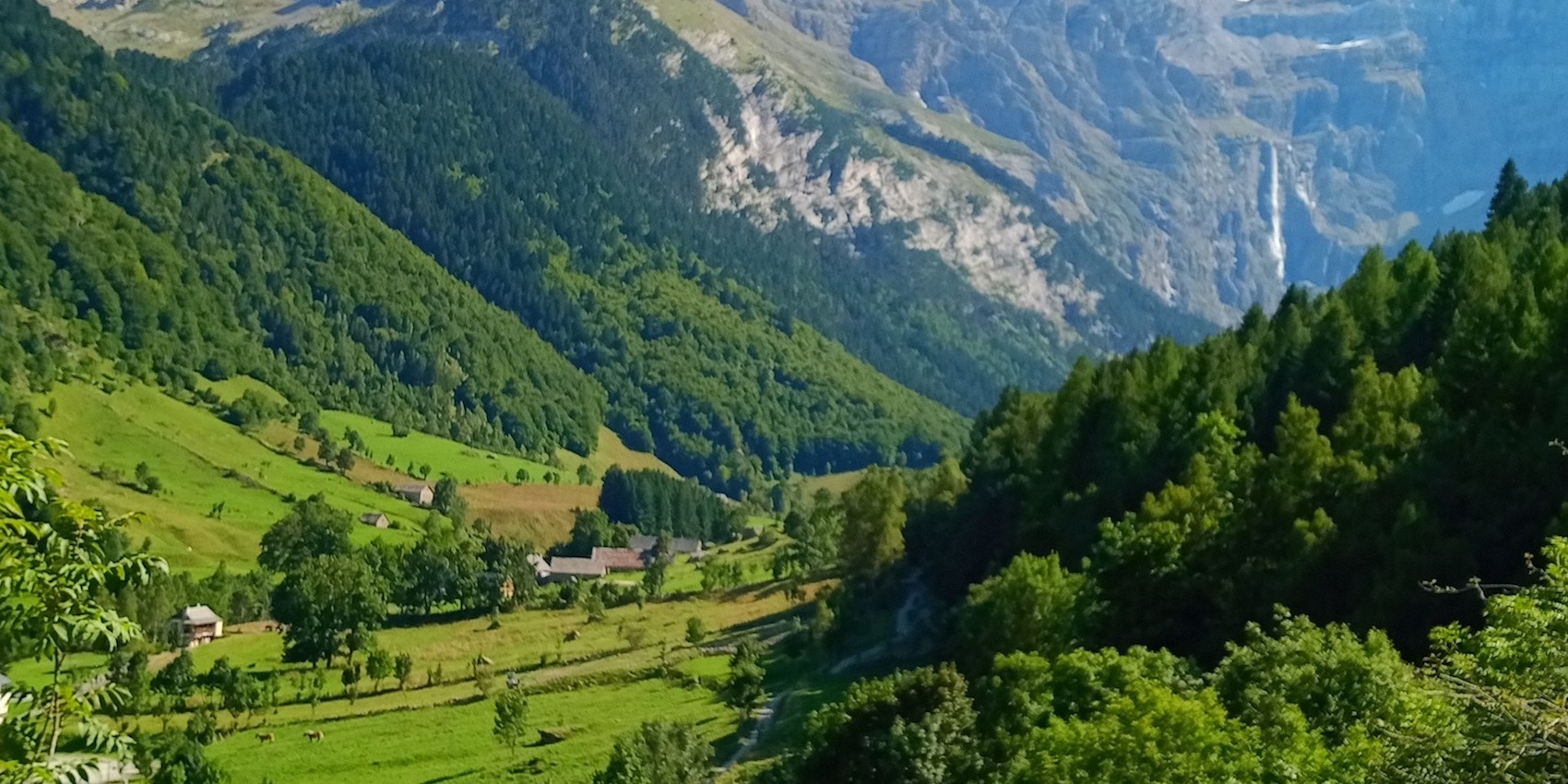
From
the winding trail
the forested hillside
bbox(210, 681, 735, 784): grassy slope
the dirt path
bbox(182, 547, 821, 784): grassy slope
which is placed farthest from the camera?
bbox(182, 547, 821, 784): grassy slope

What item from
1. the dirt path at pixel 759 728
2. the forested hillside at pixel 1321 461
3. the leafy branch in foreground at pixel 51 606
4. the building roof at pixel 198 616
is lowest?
the building roof at pixel 198 616

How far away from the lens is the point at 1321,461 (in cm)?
6706

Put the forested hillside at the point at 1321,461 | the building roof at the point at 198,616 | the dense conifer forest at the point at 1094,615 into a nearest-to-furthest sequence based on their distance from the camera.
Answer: the dense conifer forest at the point at 1094,615 → the forested hillside at the point at 1321,461 → the building roof at the point at 198,616

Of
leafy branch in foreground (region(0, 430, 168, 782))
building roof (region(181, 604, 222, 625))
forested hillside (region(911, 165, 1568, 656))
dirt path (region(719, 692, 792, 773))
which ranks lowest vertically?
building roof (region(181, 604, 222, 625))

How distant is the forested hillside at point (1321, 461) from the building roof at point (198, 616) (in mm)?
85490

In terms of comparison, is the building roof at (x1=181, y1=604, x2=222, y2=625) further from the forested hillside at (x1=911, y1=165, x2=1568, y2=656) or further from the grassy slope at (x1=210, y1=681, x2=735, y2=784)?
the forested hillside at (x1=911, y1=165, x2=1568, y2=656)

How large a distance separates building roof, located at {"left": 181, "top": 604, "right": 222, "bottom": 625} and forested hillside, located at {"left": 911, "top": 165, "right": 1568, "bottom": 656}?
280ft

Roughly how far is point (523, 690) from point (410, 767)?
21642mm

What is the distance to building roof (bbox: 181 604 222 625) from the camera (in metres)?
153

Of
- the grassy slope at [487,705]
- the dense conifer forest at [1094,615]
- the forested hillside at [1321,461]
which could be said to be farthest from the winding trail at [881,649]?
the forested hillside at [1321,461]

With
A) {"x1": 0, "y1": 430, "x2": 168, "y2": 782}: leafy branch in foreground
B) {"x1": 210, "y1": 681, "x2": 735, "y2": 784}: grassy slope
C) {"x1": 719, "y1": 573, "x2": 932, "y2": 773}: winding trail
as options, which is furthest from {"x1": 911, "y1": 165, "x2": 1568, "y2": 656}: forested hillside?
{"x1": 0, "y1": 430, "x2": 168, "y2": 782}: leafy branch in foreground

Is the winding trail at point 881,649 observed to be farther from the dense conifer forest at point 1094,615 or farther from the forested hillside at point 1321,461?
the forested hillside at point 1321,461

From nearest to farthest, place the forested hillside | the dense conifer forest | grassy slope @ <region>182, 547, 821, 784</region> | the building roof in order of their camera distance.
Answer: the dense conifer forest
the forested hillside
grassy slope @ <region>182, 547, 821, 784</region>
the building roof

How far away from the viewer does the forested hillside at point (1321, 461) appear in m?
57.9
